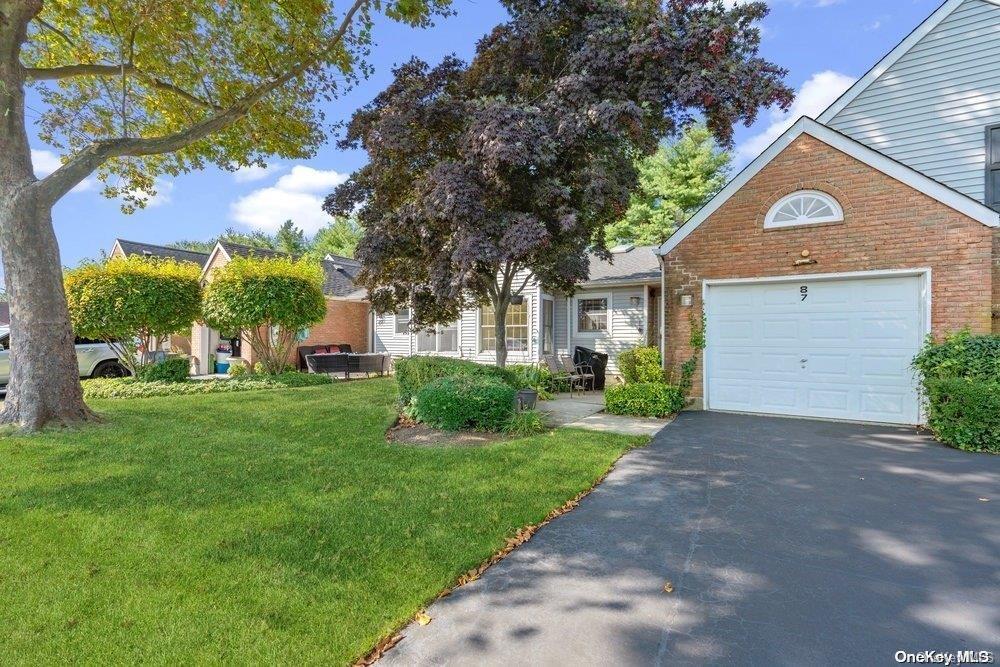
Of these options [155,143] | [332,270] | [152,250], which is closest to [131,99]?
[155,143]

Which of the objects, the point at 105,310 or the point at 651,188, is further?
the point at 651,188

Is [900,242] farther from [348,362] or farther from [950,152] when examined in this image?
[348,362]

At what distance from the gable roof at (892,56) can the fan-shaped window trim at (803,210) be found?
12.3 ft

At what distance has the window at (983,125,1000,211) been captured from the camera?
8.78 meters

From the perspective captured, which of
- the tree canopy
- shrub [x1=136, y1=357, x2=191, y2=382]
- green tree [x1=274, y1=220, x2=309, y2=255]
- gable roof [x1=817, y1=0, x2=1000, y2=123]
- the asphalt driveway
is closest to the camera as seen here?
the asphalt driveway

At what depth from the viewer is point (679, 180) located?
24859 mm

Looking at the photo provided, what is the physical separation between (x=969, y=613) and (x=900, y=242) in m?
6.58

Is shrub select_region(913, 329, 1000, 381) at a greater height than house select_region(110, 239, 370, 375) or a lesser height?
lesser

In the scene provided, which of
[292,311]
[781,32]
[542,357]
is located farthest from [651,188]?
[292,311]

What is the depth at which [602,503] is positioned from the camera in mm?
4406

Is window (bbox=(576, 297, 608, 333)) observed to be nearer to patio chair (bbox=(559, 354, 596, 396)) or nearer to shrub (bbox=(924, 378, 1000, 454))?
patio chair (bbox=(559, 354, 596, 396))

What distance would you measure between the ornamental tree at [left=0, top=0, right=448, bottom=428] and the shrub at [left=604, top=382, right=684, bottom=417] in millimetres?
8155

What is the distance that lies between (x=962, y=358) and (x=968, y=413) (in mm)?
748

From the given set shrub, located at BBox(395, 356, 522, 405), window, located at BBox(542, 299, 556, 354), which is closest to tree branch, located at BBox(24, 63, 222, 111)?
shrub, located at BBox(395, 356, 522, 405)
